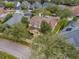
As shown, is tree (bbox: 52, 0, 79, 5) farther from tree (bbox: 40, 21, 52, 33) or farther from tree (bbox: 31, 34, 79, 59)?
tree (bbox: 31, 34, 79, 59)

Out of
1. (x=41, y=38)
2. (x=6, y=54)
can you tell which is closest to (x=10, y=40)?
(x=6, y=54)

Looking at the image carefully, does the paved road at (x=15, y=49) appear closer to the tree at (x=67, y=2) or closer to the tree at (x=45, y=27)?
the tree at (x=45, y=27)

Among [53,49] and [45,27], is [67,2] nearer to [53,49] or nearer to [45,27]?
[45,27]

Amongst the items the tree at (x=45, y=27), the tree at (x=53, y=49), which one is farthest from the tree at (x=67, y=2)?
the tree at (x=53, y=49)

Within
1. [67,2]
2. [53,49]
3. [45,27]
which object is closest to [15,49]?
[45,27]

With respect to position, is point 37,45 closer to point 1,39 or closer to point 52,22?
point 1,39

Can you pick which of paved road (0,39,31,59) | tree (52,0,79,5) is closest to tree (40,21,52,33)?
paved road (0,39,31,59)
